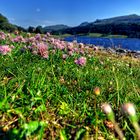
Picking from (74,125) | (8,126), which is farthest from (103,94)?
(8,126)

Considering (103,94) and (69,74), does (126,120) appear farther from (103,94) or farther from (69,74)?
(69,74)

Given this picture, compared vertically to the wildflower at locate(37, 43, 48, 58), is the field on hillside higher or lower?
lower

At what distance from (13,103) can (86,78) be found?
2444mm

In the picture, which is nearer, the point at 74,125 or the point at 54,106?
the point at 74,125

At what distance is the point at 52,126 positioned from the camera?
3742 mm

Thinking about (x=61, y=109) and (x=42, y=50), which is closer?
(x=61, y=109)

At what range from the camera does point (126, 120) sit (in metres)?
4.17

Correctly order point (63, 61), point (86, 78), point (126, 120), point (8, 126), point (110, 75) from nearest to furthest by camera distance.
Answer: point (8, 126), point (126, 120), point (86, 78), point (110, 75), point (63, 61)

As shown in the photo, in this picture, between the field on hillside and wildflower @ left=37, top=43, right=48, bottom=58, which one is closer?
the field on hillside

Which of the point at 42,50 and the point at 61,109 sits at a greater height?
the point at 42,50

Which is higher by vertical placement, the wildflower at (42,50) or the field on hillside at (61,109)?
the wildflower at (42,50)

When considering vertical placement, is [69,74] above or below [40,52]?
below

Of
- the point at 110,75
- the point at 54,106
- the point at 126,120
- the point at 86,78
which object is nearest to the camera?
the point at 126,120

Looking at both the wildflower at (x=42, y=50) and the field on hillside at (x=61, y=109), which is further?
the wildflower at (x=42, y=50)
